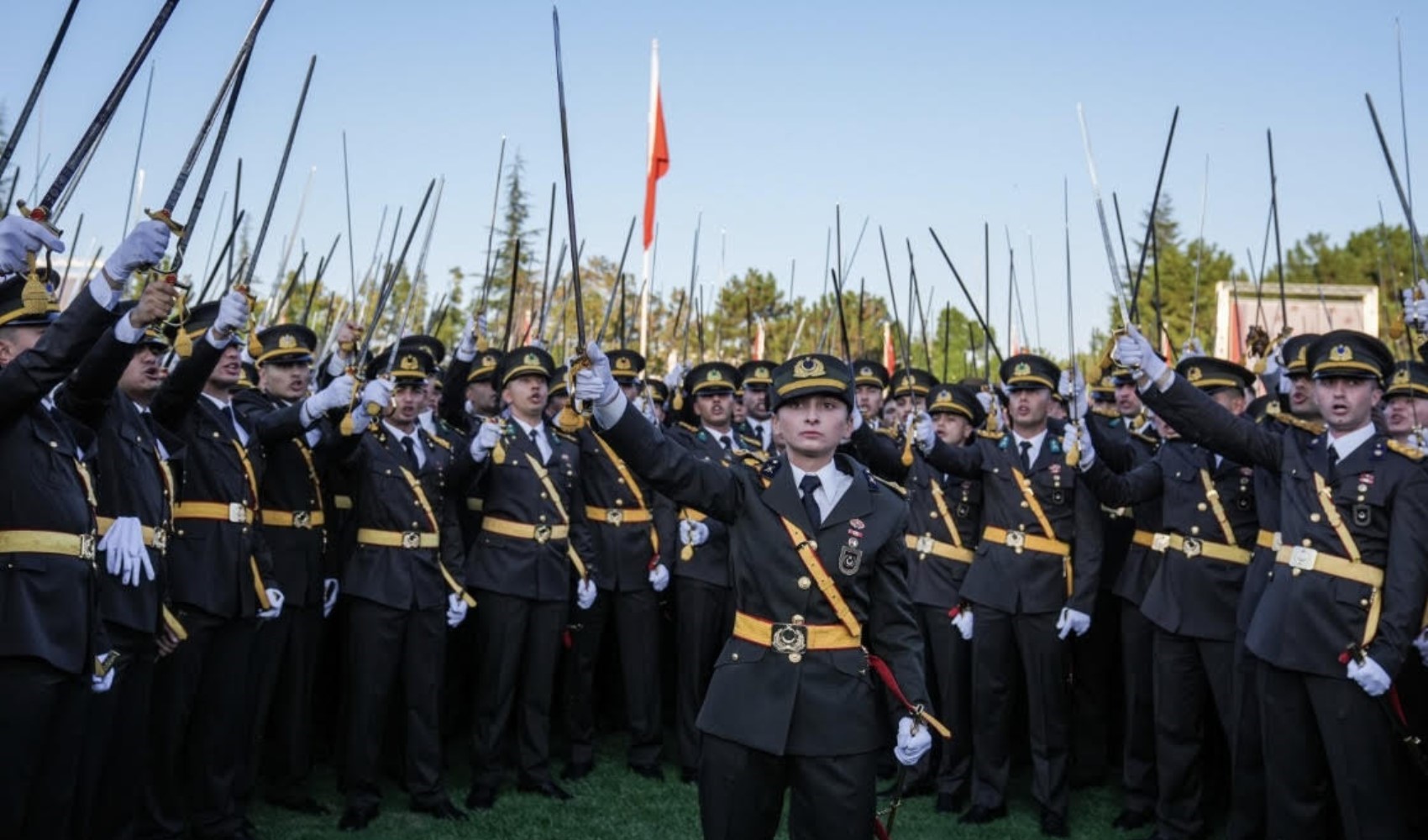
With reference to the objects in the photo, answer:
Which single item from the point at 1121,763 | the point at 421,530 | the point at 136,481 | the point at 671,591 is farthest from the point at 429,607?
the point at 1121,763

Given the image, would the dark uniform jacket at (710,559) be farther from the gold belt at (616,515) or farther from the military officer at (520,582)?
the military officer at (520,582)

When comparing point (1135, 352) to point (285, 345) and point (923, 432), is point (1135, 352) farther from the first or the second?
point (285, 345)

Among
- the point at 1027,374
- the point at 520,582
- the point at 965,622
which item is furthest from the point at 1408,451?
the point at 520,582

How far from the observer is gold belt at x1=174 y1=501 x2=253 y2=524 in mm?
6109

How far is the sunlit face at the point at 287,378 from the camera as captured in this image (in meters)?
7.12

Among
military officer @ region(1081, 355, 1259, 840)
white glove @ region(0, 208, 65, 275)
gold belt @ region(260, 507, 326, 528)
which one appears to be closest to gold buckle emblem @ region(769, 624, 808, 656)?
white glove @ region(0, 208, 65, 275)

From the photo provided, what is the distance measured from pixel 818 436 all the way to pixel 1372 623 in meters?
2.90

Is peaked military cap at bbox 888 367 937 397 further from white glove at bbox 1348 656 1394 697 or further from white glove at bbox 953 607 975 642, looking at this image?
white glove at bbox 1348 656 1394 697

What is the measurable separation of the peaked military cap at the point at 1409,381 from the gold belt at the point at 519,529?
5.05 m

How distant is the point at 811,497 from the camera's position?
4469mm

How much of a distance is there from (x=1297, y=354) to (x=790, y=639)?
152 inches

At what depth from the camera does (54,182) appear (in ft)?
12.7

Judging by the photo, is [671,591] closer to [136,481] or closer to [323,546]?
[323,546]

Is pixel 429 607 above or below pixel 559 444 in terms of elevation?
below
